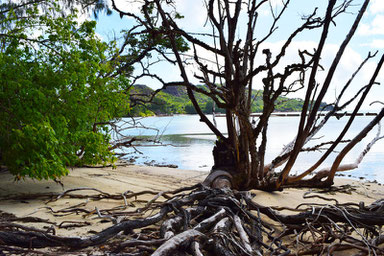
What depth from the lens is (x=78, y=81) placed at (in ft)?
16.0

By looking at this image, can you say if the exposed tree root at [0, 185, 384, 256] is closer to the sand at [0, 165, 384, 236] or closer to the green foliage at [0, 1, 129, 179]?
the sand at [0, 165, 384, 236]

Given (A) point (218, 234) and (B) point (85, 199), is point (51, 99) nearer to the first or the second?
(B) point (85, 199)

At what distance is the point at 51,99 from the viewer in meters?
4.57

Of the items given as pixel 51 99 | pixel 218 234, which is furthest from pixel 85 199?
pixel 218 234

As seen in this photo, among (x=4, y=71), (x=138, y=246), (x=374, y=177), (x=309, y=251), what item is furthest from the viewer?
(x=374, y=177)

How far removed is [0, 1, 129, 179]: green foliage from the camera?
4102 millimetres

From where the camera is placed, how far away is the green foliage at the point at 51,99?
13.5 ft

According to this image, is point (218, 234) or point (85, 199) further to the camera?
point (85, 199)

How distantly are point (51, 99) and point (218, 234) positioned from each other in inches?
139

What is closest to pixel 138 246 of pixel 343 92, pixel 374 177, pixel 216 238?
pixel 216 238

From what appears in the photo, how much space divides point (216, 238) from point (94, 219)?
148 centimetres

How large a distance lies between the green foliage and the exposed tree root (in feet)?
3.70

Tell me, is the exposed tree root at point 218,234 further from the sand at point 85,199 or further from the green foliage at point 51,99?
the green foliage at point 51,99

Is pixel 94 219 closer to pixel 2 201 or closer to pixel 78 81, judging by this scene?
pixel 2 201
